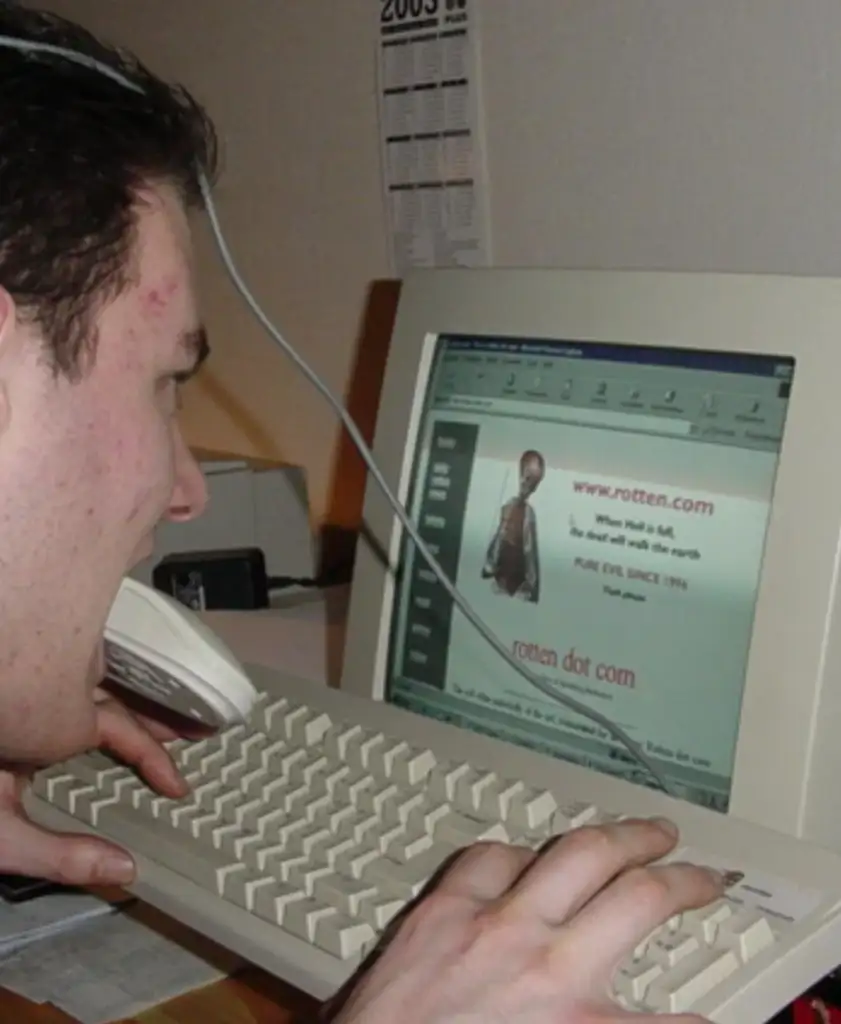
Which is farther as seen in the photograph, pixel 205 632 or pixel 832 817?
pixel 205 632

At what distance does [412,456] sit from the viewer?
0.95 metres

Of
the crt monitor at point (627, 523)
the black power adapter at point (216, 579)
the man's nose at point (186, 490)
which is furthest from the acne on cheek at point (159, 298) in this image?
the black power adapter at point (216, 579)

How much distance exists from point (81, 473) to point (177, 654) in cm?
19

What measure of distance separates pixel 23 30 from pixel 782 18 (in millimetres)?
560

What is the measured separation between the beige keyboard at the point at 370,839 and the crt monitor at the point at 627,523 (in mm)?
44

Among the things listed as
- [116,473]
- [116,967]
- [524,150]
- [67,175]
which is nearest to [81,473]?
[116,473]

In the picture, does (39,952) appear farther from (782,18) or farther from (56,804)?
(782,18)

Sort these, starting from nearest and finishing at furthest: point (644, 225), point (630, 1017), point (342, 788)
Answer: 1. point (630, 1017)
2. point (342, 788)
3. point (644, 225)

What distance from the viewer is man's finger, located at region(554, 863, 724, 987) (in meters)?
0.60

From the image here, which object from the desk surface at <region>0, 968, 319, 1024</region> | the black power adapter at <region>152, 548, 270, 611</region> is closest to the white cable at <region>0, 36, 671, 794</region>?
the desk surface at <region>0, 968, 319, 1024</region>

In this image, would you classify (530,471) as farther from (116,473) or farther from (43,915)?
(43,915)

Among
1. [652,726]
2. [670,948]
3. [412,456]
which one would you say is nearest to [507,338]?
[412,456]

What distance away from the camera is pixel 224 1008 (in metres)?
0.82

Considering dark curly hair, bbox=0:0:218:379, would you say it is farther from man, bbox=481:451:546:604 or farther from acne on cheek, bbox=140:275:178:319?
man, bbox=481:451:546:604
